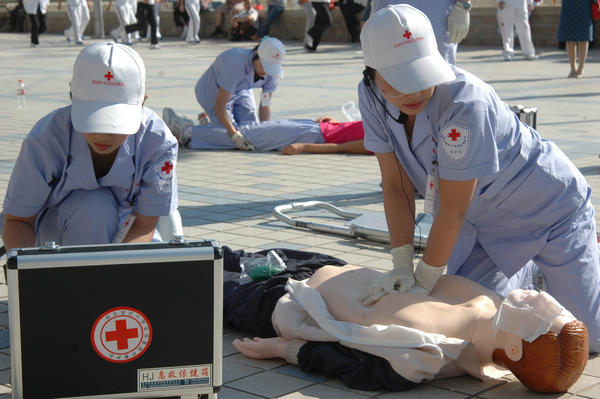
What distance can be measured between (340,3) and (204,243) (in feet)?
56.4

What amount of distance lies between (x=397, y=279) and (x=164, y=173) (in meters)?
0.84

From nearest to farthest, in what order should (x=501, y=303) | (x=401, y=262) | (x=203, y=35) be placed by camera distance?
(x=501, y=303), (x=401, y=262), (x=203, y=35)

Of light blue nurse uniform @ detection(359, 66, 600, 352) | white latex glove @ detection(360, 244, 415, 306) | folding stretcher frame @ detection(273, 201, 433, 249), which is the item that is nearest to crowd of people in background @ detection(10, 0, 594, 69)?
folding stretcher frame @ detection(273, 201, 433, 249)

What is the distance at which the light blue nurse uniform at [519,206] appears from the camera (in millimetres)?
2979

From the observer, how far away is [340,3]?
62.4 feet

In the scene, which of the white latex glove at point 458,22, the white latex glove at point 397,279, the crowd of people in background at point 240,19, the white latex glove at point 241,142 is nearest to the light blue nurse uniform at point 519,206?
the white latex glove at point 397,279

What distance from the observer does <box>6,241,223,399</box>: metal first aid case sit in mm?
2254

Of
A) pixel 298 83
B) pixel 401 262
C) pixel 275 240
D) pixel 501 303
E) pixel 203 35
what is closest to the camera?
Answer: pixel 501 303

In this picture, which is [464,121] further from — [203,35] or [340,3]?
[203,35]

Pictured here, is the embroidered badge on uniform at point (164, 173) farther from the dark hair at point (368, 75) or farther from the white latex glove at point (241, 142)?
the white latex glove at point (241, 142)

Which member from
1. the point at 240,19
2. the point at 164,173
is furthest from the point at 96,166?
the point at 240,19

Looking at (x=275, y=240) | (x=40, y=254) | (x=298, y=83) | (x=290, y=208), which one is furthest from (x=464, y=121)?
(x=298, y=83)

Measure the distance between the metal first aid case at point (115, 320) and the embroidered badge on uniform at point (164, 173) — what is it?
0.72 meters

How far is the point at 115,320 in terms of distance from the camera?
2322mm
